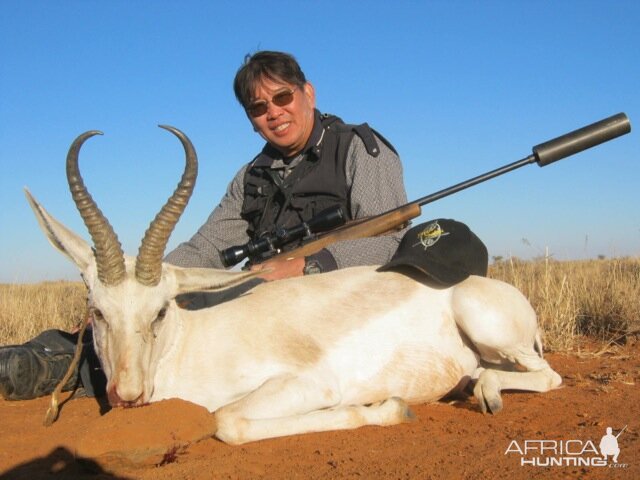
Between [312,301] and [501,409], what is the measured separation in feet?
5.34

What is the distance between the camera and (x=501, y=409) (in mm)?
4855

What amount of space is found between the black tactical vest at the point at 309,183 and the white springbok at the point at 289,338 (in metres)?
1.57

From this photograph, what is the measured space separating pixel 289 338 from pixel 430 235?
55.0 inches

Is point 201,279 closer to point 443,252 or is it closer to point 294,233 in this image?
point 294,233

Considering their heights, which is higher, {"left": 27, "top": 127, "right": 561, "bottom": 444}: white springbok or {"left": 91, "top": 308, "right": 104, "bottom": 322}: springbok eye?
{"left": 91, "top": 308, "right": 104, "bottom": 322}: springbok eye

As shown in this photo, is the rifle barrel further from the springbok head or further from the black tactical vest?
the springbok head

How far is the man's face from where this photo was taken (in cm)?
725

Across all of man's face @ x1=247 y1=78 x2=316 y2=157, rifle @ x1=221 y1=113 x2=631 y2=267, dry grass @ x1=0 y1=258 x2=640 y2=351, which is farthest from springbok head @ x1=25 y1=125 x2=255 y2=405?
Result: dry grass @ x1=0 y1=258 x2=640 y2=351

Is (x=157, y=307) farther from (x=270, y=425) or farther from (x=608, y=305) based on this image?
(x=608, y=305)

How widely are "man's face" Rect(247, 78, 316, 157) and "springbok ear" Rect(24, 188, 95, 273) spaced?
2981 millimetres

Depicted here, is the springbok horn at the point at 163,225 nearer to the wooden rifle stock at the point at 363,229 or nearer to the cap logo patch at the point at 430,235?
the wooden rifle stock at the point at 363,229

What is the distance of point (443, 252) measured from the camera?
519 cm

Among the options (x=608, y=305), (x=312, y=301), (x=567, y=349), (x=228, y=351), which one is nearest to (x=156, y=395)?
(x=228, y=351)

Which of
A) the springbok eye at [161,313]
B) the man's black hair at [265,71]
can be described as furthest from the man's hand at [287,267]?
the man's black hair at [265,71]
